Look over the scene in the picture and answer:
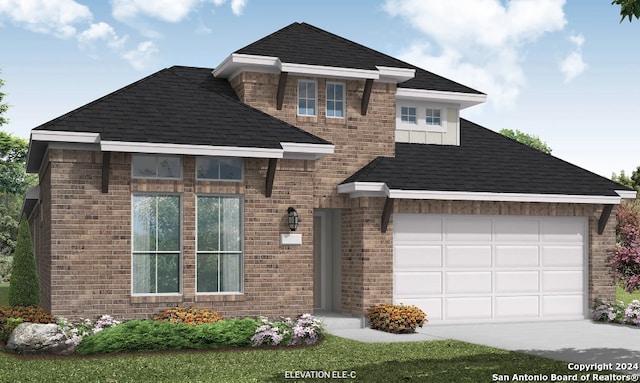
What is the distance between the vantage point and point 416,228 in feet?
63.9

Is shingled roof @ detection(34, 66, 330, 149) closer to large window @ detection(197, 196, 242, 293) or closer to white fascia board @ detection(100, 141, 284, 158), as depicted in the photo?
white fascia board @ detection(100, 141, 284, 158)

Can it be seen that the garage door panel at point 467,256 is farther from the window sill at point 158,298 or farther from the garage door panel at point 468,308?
the window sill at point 158,298

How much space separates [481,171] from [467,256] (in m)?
2.27

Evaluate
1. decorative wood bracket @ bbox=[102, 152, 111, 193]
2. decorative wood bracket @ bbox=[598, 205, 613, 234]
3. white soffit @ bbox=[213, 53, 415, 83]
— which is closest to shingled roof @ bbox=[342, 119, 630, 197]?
decorative wood bracket @ bbox=[598, 205, 613, 234]

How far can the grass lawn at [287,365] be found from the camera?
478 inches

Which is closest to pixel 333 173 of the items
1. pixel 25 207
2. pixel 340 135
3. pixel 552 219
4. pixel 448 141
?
pixel 340 135

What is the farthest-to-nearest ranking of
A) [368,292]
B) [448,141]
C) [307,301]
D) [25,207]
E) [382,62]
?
[25,207]
[448,141]
[382,62]
[368,292]
[307,301]

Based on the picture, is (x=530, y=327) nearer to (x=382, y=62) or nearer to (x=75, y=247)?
(x=382, y=62)

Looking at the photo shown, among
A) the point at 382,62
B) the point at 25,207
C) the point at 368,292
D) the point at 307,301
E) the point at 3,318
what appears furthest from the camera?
the point at 25,207

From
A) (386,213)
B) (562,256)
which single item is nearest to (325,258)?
(386,213)

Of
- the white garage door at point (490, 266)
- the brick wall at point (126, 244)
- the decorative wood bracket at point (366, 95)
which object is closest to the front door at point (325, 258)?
the white garage door at point (490, 266)

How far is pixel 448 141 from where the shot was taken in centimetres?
2231

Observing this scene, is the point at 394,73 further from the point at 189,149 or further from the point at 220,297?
the point at 220,297

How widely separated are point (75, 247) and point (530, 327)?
34.4 feet
